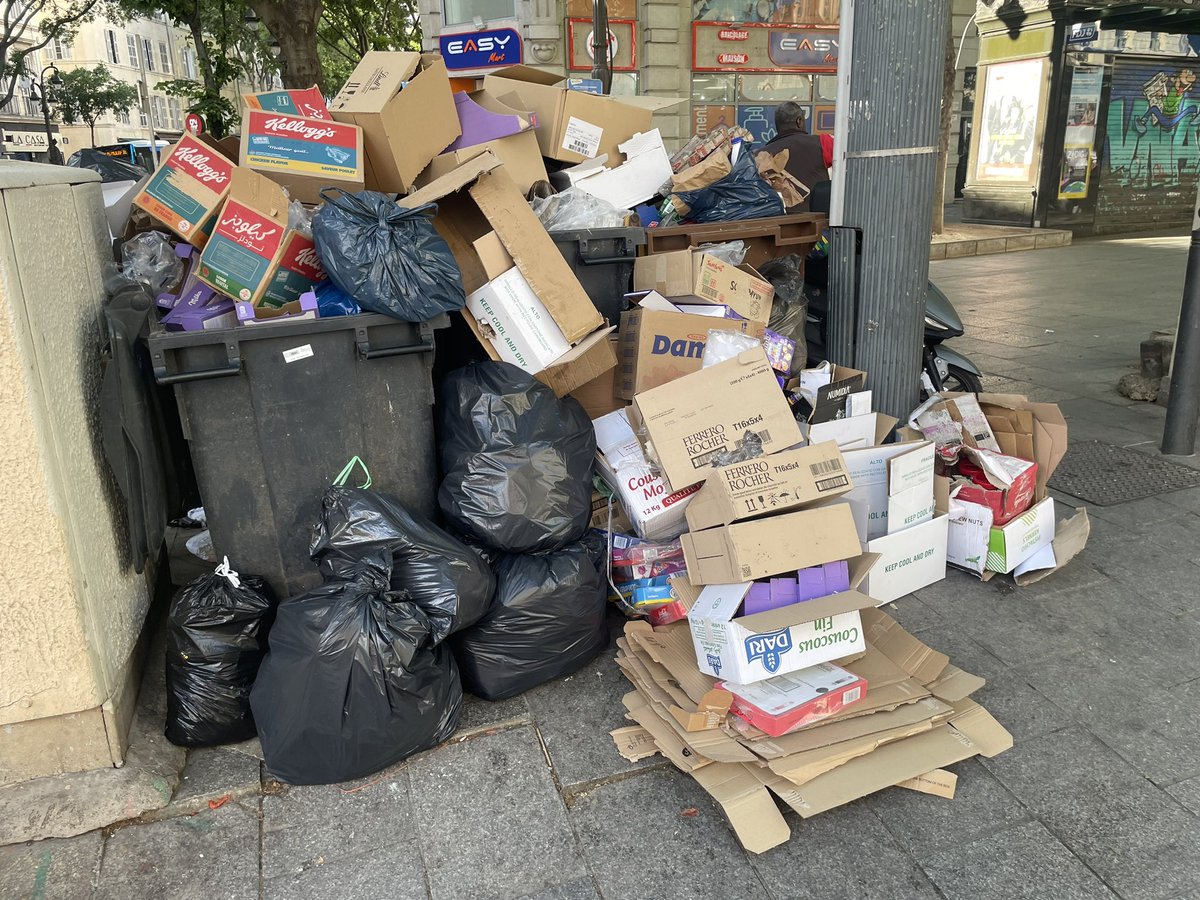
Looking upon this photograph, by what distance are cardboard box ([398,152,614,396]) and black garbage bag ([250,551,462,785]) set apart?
3.59ft

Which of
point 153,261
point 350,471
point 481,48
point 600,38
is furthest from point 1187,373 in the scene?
point 481,48

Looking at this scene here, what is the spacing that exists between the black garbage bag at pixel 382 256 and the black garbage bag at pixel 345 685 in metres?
0.87

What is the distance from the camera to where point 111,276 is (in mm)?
2883

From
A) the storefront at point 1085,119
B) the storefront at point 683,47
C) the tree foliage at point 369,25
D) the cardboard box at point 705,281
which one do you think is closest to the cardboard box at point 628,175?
the cardboard box at point 705,281

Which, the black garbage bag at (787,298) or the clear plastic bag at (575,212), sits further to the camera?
the black garbage bag at (787,298)

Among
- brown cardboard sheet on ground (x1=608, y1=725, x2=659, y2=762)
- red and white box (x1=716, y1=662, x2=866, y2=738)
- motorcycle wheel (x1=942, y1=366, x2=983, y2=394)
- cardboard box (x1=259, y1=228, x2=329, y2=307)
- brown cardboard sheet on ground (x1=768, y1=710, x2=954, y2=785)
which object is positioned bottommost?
brown cardboard sheet on ground (x1=608, y1=725, x2=659, y2=762)

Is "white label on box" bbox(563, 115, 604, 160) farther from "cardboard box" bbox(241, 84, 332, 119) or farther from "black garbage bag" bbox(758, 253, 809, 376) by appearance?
"cardboard box" bbox(241, 84, 332, 119)

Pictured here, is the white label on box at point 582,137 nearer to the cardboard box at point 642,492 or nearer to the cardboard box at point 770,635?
the cardboard box at point 642,492

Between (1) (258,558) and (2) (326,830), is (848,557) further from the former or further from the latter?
(1) (258,558)

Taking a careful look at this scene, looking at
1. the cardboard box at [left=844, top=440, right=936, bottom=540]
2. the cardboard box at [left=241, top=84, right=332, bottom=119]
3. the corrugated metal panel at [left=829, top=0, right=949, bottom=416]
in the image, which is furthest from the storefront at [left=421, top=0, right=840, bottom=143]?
the cardboard box at [left=844, top=440, right=936, bottom=540]

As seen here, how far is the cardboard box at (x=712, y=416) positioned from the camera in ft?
9.45

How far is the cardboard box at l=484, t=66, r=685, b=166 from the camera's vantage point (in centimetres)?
417

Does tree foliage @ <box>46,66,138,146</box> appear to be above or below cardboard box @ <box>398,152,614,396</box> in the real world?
above

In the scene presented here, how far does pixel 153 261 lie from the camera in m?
3.06
